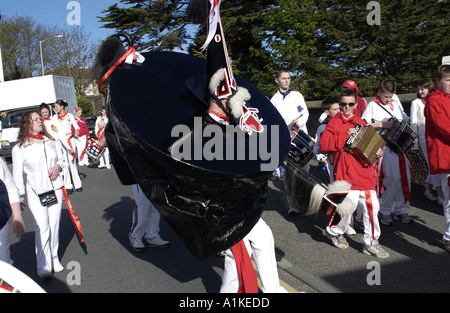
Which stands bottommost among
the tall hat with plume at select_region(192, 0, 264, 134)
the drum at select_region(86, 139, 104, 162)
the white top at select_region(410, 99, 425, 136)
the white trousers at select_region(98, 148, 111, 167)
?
the white trousers at select_region(98, 148, 111, 167)

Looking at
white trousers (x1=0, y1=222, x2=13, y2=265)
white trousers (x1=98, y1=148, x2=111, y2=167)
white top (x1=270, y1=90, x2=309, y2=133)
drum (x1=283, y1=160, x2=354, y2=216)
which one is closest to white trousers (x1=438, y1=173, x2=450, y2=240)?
drum (x1=283, y1=160, x2=354, y2=216)

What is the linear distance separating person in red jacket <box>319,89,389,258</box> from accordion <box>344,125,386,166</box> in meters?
0.05

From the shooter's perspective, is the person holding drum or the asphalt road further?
the person holding drum

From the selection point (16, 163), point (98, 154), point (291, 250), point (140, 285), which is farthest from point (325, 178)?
point (98, 154)

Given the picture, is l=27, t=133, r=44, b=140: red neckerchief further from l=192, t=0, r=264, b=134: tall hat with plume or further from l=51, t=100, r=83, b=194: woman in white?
l=51, t=100, r=83, b=194: woman in white

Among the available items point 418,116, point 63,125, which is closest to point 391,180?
point 418,116

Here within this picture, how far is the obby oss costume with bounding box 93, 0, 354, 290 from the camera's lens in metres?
2.18

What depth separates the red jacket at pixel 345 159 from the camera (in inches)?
174

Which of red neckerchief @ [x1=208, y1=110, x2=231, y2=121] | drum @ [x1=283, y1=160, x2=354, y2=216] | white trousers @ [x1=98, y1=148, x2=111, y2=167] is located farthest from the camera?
white trousers @ [x1=98, y1=148, x2=111, y2=167]

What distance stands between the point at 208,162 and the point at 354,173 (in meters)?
2.71

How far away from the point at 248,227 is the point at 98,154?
37.6 ft

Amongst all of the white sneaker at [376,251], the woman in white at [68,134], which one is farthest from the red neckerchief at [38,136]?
the woman in white at [68,134]

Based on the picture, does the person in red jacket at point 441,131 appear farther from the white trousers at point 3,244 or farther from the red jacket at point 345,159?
the white trousers at point 3,244

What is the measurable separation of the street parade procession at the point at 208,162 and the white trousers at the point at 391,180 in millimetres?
118
